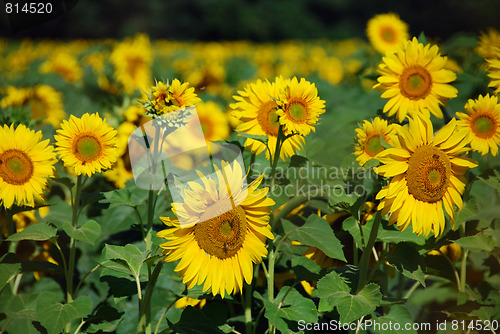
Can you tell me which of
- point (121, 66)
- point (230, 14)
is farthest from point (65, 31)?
point (121, 66)

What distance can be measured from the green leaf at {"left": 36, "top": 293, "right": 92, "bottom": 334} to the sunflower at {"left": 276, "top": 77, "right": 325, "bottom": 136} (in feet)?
2.01

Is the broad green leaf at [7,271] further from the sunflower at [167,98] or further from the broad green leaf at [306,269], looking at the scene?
the broad green leaf at [306,269]

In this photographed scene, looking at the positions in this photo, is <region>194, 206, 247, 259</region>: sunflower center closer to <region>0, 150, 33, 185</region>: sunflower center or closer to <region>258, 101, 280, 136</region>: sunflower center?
<region>258, 101, 280, 136</region>: sunflower center

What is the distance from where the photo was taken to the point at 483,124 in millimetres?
1274

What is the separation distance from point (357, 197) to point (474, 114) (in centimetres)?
37

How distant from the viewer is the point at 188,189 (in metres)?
1.05

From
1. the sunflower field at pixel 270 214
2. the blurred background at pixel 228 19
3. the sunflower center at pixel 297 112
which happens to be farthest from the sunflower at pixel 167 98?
the blurred background at pixel 228 19

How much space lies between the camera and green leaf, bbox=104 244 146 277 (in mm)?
A: 1118

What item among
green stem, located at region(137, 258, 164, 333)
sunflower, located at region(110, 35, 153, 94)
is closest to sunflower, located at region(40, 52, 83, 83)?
sunflower, located at region(110, 35, 153, 94)

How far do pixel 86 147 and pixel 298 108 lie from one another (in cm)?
49

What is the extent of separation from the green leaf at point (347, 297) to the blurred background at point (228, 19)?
668 inches

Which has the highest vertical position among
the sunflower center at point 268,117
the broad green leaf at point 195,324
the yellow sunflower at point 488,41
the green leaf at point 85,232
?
the yellow sunflower at point 488,41

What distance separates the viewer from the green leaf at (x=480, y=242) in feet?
4.03

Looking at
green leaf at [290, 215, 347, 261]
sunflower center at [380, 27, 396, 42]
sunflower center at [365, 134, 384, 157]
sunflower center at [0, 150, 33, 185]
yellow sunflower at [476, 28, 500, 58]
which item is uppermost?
sunflower center at [380, 27, 396, 42]
